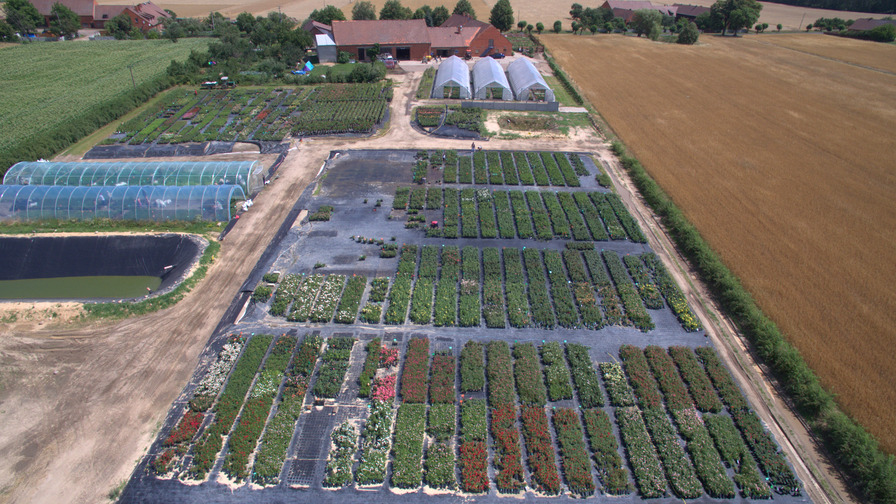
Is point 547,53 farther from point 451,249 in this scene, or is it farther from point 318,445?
point 318,445

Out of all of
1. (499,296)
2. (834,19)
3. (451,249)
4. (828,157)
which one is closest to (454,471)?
(499,296)

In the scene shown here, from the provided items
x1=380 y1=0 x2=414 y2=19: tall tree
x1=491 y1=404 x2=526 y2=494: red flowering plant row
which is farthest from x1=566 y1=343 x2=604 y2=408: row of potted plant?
x1=380 y1=0 x2=414 y2=19: tall tree

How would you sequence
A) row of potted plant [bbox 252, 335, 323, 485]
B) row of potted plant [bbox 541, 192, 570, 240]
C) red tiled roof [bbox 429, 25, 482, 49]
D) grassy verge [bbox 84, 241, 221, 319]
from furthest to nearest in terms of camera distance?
red tiled roof [bbox 429, 25, 482, 49]
row of potted plant [bbox 541, 192, 570, 240]
grassy verge [bbox 84, 241, 221, 319]
row of potted plant [bbox 252, 335, 323, 485]

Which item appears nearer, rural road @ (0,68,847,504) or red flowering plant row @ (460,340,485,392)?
rural road @ (0,68,847,504)

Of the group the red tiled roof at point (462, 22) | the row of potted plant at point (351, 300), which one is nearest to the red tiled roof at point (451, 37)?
the red tiled roof at point (462, 22)

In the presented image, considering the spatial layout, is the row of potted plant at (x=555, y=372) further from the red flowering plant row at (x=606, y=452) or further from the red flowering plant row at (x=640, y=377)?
the red flowering plant row at (x=640, y=377)

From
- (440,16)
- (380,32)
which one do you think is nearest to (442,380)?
(380,32)

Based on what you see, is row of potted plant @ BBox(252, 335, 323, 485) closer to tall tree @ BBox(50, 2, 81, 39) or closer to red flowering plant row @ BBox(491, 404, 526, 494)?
red flowering plant row @ BBox(491, 404, 526, 494)
